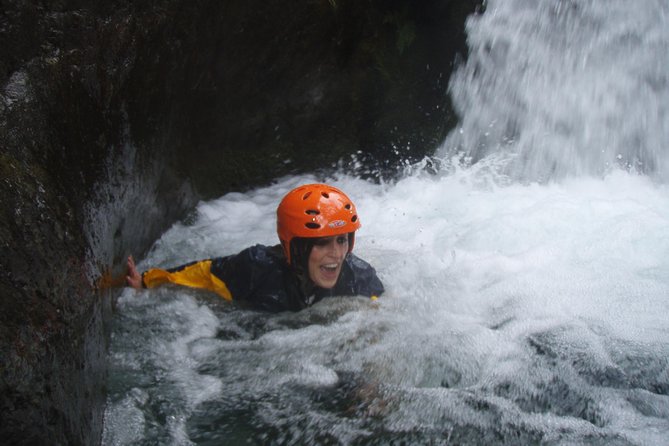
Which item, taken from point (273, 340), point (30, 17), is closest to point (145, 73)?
point (30, 17)

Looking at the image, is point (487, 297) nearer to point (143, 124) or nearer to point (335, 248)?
point (335, 248)

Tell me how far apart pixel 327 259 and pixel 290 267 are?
1.03ft

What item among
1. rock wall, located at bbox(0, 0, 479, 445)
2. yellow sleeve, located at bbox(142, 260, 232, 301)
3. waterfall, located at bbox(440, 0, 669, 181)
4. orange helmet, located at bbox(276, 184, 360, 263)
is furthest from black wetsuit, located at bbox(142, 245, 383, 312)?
waterfall, located at bbox(440, 0, 669, 181)

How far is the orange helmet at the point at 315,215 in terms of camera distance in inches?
187

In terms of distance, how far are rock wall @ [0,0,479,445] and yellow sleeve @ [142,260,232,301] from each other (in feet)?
1.02

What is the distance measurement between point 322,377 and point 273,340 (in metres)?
0.58

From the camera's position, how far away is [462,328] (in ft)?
15.9

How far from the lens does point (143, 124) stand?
5.50 metres

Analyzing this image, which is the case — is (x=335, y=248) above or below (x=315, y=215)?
below

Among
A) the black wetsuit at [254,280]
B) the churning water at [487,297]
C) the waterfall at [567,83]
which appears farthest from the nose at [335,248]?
the waterfall at [567,83]

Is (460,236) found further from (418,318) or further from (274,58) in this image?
(274,58)

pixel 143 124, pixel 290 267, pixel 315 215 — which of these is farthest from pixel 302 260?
pixel 143 124

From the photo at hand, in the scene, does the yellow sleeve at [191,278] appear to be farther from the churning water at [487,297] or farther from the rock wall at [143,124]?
the rock wall at [143,124]

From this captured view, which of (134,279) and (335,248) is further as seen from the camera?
(134,279)
